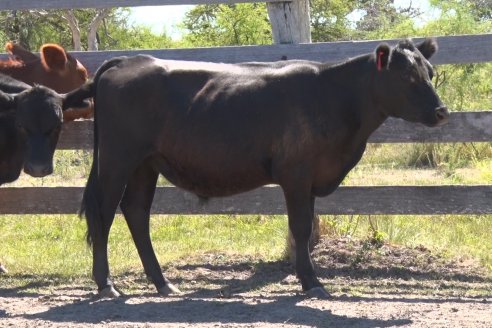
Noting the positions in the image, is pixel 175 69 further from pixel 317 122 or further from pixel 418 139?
pixel 418 139

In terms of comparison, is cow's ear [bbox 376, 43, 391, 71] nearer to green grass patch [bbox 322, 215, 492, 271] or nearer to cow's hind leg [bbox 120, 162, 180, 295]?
cow's hind leg [bbox 120, 162, 180, 295]

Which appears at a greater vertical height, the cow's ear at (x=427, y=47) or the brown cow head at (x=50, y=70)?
the cow's ear at (x=427, y=47)

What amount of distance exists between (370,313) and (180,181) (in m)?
1.90

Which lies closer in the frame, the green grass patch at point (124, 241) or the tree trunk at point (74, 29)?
the green grass patch at point (124, 241)

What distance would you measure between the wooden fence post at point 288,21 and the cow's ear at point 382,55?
1912 mm

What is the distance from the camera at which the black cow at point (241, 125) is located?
7516 mm

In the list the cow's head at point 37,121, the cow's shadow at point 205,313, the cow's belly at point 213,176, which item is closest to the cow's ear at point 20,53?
the cow's head at point 37,121

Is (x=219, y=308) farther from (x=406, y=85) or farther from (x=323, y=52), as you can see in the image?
(x=323, y=52)

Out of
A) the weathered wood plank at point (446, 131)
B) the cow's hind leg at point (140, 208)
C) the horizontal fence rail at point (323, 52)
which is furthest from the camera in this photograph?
the horizontal fence rail at point (323, 52)

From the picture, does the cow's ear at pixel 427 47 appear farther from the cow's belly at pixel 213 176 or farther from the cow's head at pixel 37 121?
the cow's head at pixel 37 121

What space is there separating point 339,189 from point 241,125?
4.54ft

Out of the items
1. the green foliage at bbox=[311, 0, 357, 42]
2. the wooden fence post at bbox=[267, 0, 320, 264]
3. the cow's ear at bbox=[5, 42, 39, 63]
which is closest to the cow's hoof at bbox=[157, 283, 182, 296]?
the wooden fence post at bbox=[267, 0, 320, 264]

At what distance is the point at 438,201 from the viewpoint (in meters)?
8.57

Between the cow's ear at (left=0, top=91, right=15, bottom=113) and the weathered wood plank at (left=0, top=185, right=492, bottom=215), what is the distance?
1.20m
